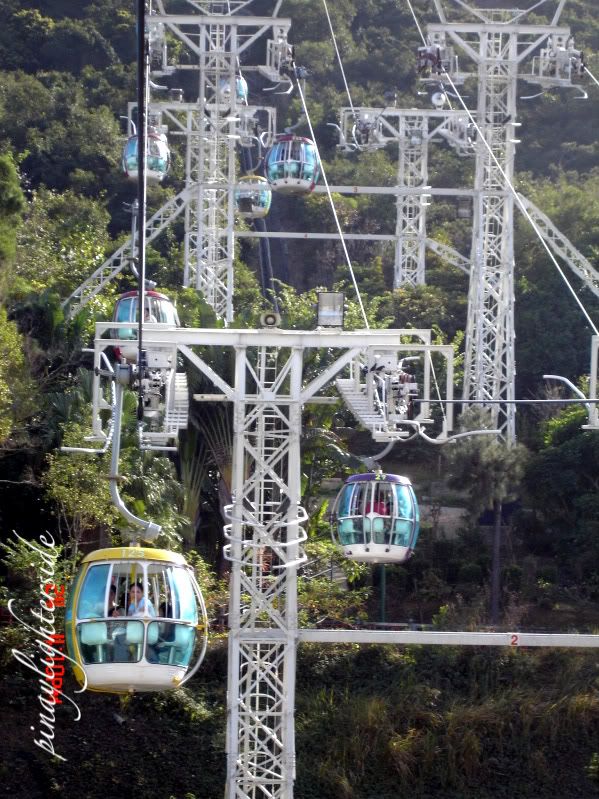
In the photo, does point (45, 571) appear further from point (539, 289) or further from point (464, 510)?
point (539, 289)

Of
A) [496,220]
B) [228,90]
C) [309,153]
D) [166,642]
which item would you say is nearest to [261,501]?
[166,642]

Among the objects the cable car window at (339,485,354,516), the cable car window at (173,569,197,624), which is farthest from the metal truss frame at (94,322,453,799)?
the cable car window at (339,485,354,516)

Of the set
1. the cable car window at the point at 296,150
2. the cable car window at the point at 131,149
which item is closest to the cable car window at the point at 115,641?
the cable car window at the point at 296,150

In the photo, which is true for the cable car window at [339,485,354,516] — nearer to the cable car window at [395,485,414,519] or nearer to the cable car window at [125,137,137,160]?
the cable car window at [395,485,414,519]

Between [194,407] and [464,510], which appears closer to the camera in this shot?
[194,407]

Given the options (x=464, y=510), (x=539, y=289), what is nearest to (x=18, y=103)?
(x=539, y=289)

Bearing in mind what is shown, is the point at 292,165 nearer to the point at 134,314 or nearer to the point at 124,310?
the point at 124,310

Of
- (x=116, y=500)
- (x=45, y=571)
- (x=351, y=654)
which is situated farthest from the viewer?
(x=351, y=654)
